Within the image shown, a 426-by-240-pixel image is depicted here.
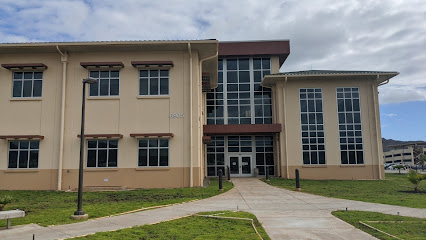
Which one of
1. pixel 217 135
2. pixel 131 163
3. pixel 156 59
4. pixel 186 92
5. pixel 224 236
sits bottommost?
pixel 224 236

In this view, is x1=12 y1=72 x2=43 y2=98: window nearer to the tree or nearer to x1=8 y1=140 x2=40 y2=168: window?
x1=8 y1=140 x2=40 y2=168: window

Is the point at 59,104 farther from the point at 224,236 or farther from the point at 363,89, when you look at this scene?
the point at 363,89

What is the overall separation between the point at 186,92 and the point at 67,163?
8.08m

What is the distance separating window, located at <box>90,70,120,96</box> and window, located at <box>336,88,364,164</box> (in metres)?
17.3

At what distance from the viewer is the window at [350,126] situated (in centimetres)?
2647

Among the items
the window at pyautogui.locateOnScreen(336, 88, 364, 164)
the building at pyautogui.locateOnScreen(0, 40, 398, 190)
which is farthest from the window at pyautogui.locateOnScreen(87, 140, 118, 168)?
the window at pyautogui.locateOnScreen(336, 88, 364, 164)

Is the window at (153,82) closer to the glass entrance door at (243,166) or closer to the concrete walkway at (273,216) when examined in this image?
the concrete walkway at (273,216)

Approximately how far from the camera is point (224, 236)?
786cm

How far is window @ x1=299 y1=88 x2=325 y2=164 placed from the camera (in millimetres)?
26562

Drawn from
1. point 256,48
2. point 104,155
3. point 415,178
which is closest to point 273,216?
point 415,178

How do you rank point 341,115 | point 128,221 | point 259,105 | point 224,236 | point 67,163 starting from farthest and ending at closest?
1. point 259,105
2. point 341,115
3. point 67,163
4. point 128,221
5. point 224,236

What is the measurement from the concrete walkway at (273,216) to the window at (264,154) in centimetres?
1201

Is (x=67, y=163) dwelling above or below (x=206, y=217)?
above

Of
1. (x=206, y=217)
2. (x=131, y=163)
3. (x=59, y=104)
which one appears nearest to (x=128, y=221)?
(x=206, y=217)
